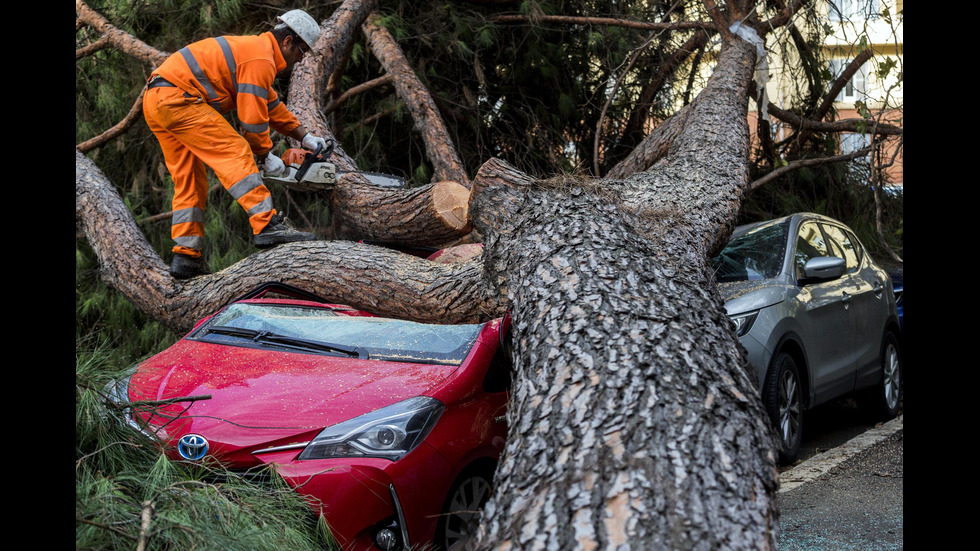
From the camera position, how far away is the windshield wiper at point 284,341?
386 cm

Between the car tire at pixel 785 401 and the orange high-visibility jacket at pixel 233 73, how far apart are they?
361 cm

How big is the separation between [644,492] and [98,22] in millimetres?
7395

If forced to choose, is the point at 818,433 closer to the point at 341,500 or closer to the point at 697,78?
the point at 697,78

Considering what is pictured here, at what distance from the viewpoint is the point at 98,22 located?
24.3 feet

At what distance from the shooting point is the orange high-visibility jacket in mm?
5285

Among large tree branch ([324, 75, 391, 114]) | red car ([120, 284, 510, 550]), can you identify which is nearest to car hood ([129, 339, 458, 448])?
red car ([120, 284, 510, 550])

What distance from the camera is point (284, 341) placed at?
13.2 feet

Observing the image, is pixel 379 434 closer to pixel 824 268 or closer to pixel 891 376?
pixel 824 268

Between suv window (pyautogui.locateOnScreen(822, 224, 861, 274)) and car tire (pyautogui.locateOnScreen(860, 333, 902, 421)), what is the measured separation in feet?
2.15

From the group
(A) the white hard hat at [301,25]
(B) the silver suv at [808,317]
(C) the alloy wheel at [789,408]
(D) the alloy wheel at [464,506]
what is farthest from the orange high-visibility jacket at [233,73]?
(C) the alloy wheel at [789,408]

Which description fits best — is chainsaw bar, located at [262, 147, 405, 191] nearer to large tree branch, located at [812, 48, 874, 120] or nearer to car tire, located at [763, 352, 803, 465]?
car tire, located at [763, 352, 803, 465]

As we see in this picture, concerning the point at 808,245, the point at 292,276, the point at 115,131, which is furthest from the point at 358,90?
the point at 808,245

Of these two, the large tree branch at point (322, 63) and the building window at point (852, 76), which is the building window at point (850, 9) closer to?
the building window at point (852, 76)
